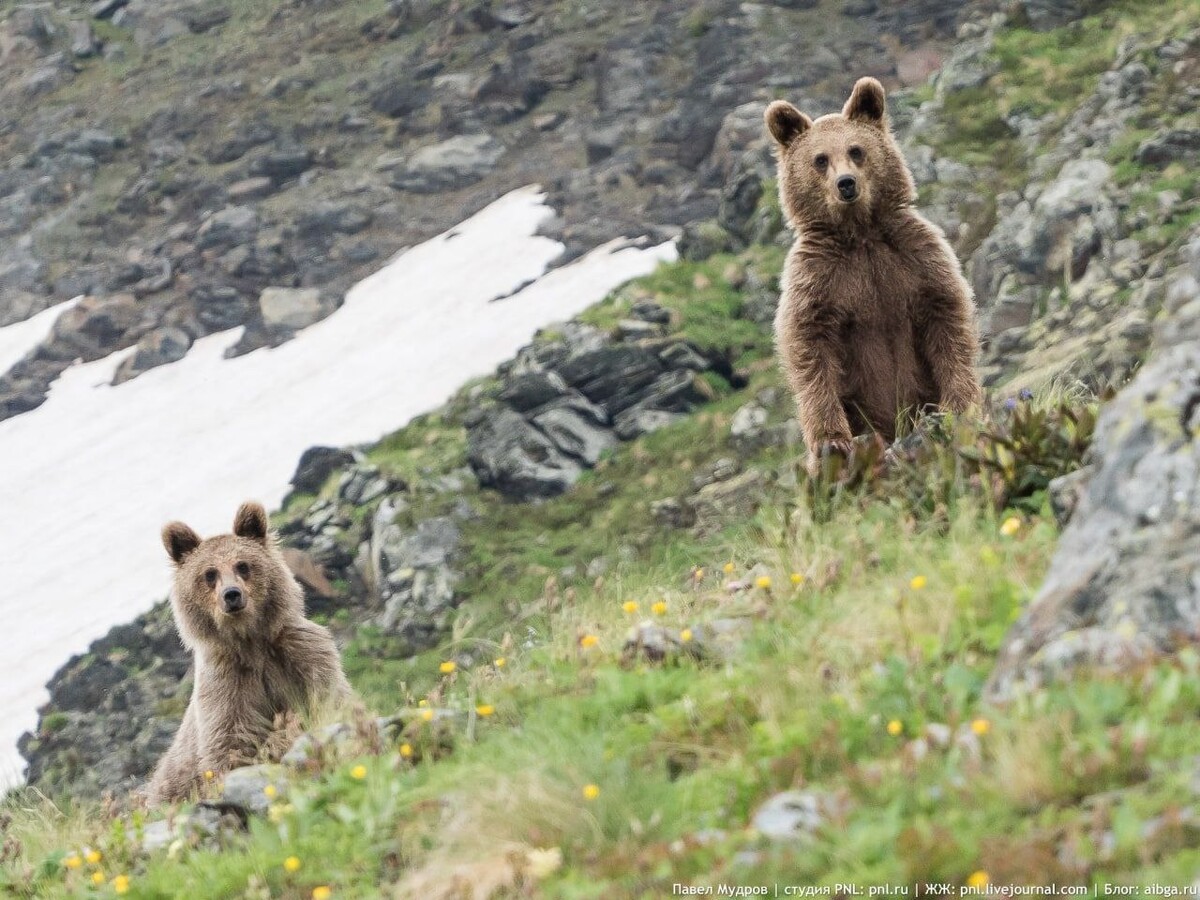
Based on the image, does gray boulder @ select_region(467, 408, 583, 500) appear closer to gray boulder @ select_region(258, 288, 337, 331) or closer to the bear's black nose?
gray boulder @ select_region(258, 288, 337, 331)

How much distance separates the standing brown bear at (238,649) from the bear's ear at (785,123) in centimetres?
474

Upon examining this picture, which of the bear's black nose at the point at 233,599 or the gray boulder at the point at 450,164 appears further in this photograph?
the gray boulder at the point at 450,164

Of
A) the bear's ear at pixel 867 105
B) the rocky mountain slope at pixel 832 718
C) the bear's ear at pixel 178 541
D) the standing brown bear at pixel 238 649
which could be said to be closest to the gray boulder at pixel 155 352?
the bear's ear at pixel 178 541

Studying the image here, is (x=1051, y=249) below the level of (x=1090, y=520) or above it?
below

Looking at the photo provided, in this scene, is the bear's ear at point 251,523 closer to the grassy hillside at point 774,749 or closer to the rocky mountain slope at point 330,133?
the grassy hillside at point 774,749

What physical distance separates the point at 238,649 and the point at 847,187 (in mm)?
5381

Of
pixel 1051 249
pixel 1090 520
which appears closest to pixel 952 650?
pixel 1090 520

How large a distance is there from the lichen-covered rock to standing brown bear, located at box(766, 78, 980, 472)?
3269mm

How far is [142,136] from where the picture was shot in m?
66.8

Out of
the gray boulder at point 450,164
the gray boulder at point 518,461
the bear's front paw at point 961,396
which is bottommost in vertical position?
the gray boulder at point 518,461

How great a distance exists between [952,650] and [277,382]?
144ft

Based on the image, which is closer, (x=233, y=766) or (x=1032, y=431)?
(x=1032, y=431)

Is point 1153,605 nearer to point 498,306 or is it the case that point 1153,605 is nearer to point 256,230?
point 498,306

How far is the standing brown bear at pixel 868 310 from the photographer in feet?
28.4
